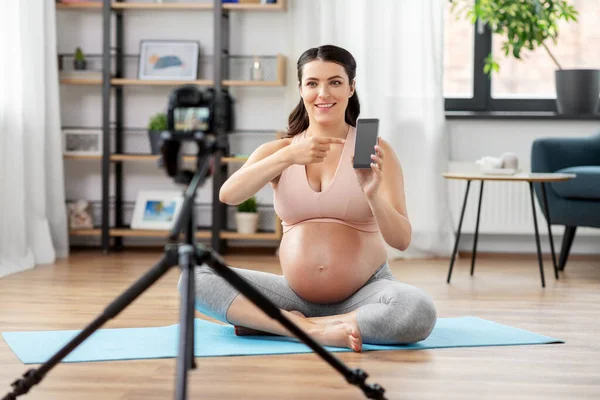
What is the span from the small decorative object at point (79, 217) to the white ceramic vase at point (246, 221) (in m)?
0.78

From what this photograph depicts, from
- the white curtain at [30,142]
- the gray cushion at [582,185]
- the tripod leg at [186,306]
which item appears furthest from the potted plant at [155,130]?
the tripod leg at [186,306]

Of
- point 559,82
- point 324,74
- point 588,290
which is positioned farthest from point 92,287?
point 559,82

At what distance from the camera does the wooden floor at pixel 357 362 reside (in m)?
1.82

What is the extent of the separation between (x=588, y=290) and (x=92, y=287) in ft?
6.17

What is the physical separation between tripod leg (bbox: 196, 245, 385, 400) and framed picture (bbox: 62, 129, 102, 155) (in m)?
3.33

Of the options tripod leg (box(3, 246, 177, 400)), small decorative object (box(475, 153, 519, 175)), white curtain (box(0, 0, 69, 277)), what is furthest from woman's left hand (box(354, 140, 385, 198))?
white curtain (box(0, 0, 69, 277))

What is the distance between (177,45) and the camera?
4625mm

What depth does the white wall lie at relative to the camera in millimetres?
4633

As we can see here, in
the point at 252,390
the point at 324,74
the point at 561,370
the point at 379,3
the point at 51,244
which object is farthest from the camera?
the point at 379,3

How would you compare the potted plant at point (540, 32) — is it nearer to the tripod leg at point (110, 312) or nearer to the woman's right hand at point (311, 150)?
the woman's right hand at point (311, 150)

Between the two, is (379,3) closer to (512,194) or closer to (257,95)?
(257,95)

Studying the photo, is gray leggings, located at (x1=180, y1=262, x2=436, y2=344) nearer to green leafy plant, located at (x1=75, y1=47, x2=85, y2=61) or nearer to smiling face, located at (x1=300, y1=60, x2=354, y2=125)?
smiling face, located at (x1=300, y1=60, x2=354, y2=125)

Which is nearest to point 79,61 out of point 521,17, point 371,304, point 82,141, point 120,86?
point 120,86

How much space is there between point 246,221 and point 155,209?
1.67 ft
